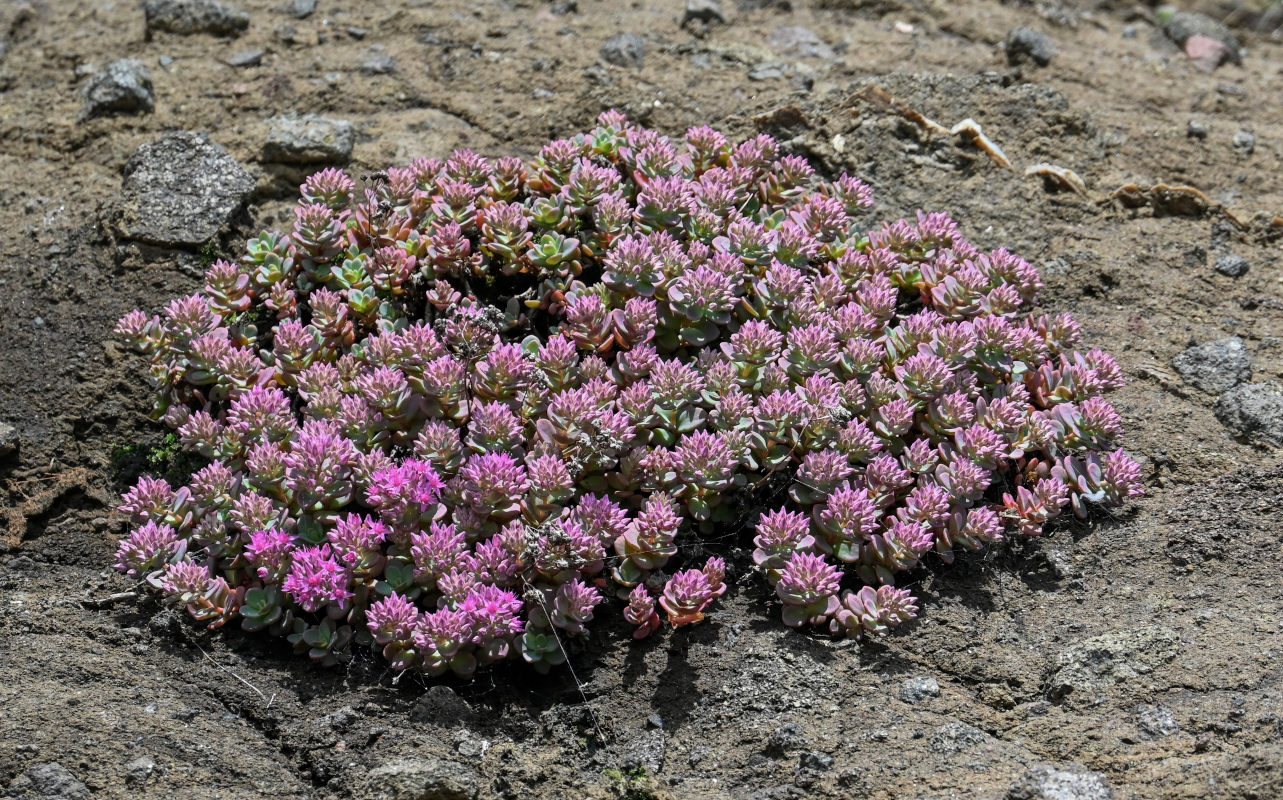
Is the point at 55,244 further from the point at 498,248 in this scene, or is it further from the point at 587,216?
the point at 587,216

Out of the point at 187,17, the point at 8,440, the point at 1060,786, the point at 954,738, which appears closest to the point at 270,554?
the point at 8,440

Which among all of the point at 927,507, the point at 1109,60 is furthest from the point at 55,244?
the point at 1109,60

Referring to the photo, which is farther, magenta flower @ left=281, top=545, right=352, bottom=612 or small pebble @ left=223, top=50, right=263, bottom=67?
small pebble @ left=223, top=50, right=263, bottom=67

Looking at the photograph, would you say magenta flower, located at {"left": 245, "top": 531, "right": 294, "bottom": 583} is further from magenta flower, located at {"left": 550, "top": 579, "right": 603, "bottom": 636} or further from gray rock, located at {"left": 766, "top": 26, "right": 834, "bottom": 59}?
gray rock, located at {"left": 766, "top": 26, "right": 834, "bottom": 59}

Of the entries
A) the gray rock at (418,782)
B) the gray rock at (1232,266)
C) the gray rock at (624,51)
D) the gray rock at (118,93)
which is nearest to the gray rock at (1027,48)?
the gray rock at (1232,266)

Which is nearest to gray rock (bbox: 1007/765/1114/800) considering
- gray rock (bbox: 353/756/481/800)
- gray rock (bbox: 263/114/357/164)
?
gray rock (bbox: 353/756/481/800)

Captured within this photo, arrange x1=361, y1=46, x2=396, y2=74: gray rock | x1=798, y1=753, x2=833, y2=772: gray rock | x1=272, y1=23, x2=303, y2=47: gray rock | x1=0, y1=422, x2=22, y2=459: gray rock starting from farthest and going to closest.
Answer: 1. x1=272, y1=23, x2=303, y2=47: gray rock
2. x1=361, y1=46, x2=396, y2=74: gray rock
3. x1=0, y1=422, x2=22, y2=459: gray rock
4. x1=798, y1=753, x2=833, y2=772: gray rock

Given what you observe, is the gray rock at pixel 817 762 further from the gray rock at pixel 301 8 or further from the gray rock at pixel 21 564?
the gray rock at pixel 301 8
